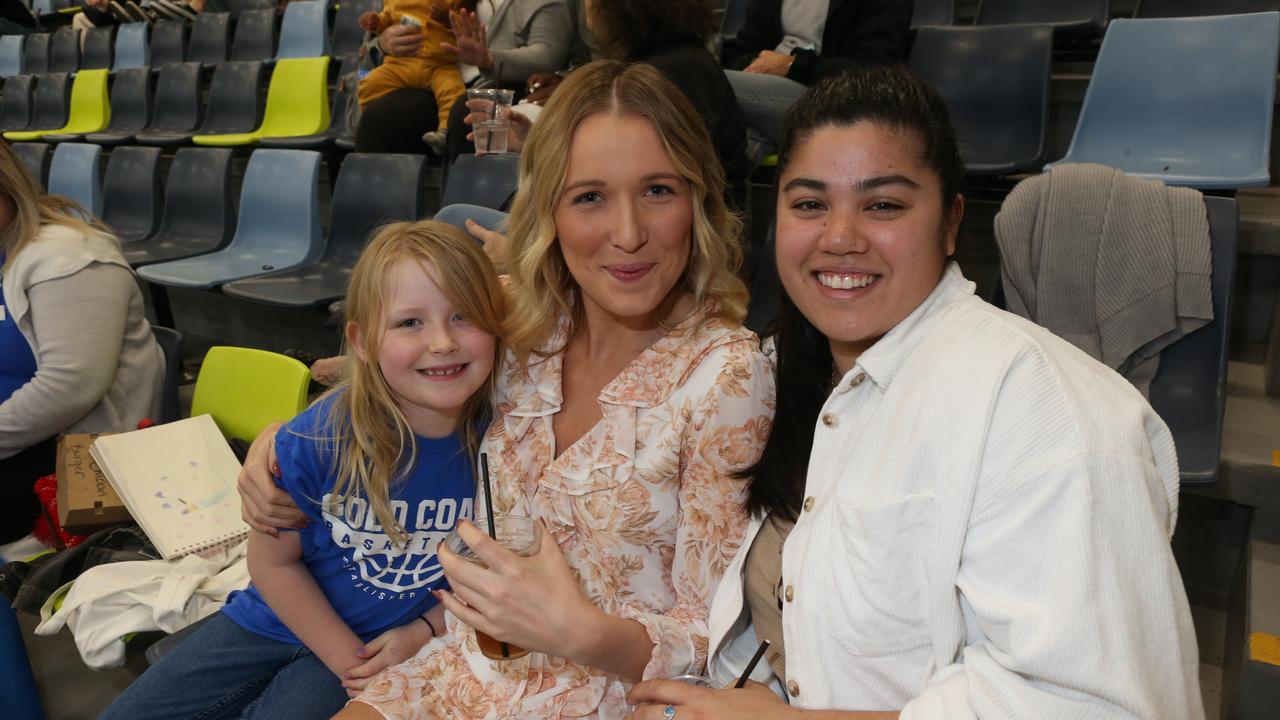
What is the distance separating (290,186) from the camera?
13.1ft

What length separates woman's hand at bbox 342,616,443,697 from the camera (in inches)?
51.7

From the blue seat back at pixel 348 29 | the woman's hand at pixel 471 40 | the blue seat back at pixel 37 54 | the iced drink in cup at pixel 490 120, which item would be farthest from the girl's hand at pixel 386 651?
the blue seat back at pixel 37 54

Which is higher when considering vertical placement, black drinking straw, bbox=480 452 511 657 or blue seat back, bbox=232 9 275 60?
blue seat back, bbox=232 9 275 60

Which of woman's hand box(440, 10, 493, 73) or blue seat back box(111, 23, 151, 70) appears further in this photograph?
blue seat back box(111, 23, 151, 70)

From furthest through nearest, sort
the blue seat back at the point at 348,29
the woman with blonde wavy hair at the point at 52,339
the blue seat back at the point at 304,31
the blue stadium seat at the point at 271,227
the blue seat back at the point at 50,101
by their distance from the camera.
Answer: the blue seat back at the point at 50,101, the blue seat back at the point at 304,31, the blue seat back at the point at 348,29, the blue stadium seat at the point at 271,227, the woman with blonde wavy hair at the point at 52,339

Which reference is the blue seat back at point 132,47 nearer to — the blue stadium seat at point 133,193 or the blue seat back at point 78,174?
the blue seat back at point 78,174

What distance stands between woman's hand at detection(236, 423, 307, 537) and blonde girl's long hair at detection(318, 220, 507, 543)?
9 centimetres

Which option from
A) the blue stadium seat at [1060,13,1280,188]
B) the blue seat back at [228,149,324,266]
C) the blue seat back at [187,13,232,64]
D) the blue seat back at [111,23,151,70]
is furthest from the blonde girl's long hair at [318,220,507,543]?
the blue seat back at [111,23,151,70]

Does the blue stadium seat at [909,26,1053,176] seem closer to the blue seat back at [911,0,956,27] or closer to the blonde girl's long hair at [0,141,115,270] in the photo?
the blue seat back at [911,0,956,27]

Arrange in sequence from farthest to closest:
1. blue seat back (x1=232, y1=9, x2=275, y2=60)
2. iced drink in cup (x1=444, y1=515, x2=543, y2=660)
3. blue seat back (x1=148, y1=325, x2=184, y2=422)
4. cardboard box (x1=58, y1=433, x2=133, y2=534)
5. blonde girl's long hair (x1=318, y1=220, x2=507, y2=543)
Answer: blue seat back (x1=232, y1=9, x2=275, y2=60)
blue seat back (x1=148, y1=325, x2=184, y2=422)
cardboard box (x1=58, y1=433, x2=133, y2=534)
blonde girl's long hair (x1=318, y1=220, x2=507, y2=543)
iced drink in cup (x1=444, y1=515, x2=543, y2=660)

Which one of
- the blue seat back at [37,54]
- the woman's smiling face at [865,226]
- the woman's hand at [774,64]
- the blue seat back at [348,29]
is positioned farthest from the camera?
the blue seat back at [37,54]

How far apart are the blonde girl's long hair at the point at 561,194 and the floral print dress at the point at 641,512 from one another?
0.10m

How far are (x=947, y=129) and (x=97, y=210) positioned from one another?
5192 millimetres

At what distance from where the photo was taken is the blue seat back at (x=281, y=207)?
3.92m
